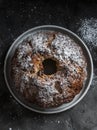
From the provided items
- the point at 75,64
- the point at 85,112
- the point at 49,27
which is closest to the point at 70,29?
the point at 49,27

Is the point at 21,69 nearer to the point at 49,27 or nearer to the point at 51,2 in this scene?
the point at 49,27

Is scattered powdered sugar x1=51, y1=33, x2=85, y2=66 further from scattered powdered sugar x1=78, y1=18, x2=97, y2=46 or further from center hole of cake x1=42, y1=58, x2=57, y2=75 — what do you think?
scattered powdered sugar x1=78, y1=18, x2=97, y2=46

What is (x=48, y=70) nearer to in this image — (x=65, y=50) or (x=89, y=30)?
(x=65, y=50)

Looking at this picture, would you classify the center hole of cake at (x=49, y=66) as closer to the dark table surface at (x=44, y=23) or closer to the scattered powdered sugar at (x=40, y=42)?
the scattered powdered sugar at (x=40, y=42)

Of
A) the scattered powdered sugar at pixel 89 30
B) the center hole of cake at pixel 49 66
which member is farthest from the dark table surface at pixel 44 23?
the center hole of cake at pixel 49 66

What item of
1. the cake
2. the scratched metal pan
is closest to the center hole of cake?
the cake
